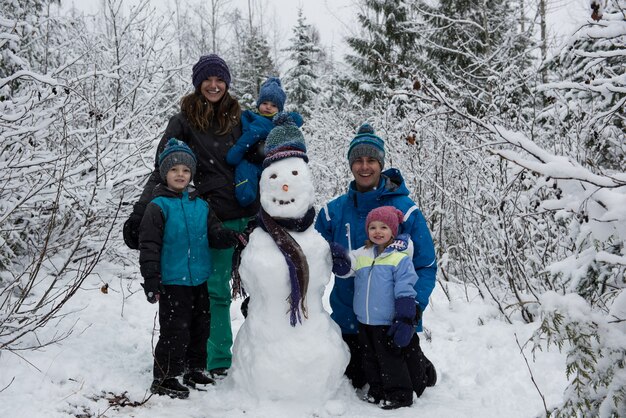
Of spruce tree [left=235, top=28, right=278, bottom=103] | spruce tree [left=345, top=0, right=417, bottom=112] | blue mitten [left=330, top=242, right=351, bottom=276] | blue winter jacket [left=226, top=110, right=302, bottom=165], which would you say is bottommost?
blue mitten [left=330, top=242, right=351, bottom=276]

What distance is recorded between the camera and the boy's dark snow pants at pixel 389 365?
10.5ft

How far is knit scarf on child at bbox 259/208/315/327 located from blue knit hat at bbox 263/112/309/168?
1.28 ft

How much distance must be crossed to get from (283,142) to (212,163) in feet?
2.00

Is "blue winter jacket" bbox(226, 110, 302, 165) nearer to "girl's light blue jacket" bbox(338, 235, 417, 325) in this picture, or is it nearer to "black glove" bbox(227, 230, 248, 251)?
"black glove" bbox(227, 230, 248, 251)

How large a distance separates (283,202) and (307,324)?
78cm

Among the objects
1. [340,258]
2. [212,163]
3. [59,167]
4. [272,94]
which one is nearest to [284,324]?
[340,258]

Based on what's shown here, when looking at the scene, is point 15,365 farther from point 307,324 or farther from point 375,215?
point 375,215

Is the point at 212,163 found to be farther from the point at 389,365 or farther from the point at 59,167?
the point at 389,365

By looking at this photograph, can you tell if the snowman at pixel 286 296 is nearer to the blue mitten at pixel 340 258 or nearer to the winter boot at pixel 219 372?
the blue mitten at pixel 340 258

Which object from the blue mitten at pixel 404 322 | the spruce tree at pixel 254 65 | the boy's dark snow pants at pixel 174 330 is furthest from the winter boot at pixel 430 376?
the spruce tree at pixel 254 65

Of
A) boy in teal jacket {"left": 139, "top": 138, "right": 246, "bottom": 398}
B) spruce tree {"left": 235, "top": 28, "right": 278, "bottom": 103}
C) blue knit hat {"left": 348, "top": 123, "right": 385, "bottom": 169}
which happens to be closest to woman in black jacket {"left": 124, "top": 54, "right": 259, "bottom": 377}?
boy in teal jacket {"left": 139, "top": 138, "right": 246, "bottom": 398}

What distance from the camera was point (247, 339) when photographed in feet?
10.5

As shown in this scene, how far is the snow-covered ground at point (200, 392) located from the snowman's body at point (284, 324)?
0.09 meters

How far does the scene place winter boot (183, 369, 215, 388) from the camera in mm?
3330
